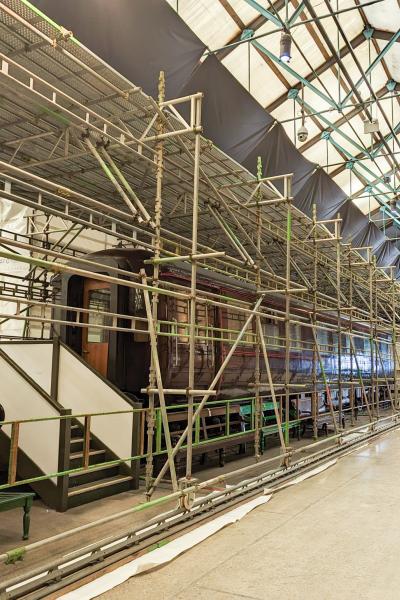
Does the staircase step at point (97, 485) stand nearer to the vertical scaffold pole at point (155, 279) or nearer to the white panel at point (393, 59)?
the vertical scaffold pole at point (155, 279)

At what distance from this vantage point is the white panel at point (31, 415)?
5.76m

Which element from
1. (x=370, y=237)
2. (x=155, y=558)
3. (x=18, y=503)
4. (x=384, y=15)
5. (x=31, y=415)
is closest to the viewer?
(x=155, y=558)

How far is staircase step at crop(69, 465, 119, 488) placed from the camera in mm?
6129

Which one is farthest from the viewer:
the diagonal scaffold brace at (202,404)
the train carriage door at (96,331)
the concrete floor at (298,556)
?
A: the train carriage door at (96,331)

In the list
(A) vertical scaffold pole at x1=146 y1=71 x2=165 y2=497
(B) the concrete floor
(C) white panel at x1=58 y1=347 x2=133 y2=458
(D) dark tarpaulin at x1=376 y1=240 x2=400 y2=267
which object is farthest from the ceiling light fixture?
(D) dark tarpaulin at x1=376 y1=240 x2=400 y2=267

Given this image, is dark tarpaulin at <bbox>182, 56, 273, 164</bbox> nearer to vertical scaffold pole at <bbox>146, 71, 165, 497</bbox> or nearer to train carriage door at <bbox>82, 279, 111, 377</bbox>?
vertical scaffold pole at <bbox>146, 71, 165, 497</bbox>

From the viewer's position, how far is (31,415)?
603 centimetres

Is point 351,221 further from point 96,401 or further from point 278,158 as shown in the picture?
point 96,401

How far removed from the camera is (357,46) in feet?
43.1

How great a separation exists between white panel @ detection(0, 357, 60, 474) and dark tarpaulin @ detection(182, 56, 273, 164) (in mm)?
5020

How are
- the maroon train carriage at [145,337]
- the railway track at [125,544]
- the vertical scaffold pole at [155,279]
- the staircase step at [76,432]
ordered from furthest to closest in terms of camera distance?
1. the maroon train carriage at [145,337]
2. the staircase step at [76,432]
3. the vertical scaffold pole at [155,279]
4. the railway track at [125,544]

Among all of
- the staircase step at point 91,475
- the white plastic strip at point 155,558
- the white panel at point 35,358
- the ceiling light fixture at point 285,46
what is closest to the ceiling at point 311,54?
the ceiling light fixture at point 285,46

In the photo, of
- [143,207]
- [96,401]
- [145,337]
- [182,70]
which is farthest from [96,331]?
[182,70]

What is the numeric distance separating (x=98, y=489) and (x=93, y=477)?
0.37m
